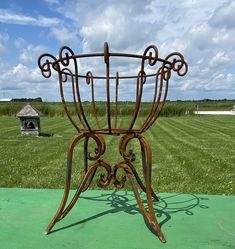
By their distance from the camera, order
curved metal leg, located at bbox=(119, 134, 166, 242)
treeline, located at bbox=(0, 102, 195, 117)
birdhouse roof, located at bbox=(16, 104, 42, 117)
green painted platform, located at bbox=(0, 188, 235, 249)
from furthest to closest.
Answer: treeline, located at bbox=(0, 102, 195, 117) < birdhouse roof, located at bbox=(16, 104, 42, 117) < curved metal leg, located at bbox=(119, 134, 166, 242) < green painted platform, located at bbox=(0, 188, 235, 249)

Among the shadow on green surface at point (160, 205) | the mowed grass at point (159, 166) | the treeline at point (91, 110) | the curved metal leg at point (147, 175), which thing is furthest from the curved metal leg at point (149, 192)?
the treeline at point (91, 110)

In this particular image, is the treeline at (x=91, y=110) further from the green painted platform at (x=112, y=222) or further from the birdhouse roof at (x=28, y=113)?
the green painted platform at (x=112, y=222)

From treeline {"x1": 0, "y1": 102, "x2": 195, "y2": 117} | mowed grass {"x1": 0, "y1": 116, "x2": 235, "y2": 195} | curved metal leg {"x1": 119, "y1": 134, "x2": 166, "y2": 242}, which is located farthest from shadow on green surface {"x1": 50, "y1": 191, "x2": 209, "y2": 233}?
treeline {"x1": 0, "y1": 102, "x2": 195, "y2": 117}

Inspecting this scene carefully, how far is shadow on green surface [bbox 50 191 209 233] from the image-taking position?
279 centimetres

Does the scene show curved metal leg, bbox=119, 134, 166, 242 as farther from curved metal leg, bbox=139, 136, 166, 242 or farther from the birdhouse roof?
the birdhouse roof

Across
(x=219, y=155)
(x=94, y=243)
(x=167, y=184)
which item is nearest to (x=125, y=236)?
(x=94, y=243)

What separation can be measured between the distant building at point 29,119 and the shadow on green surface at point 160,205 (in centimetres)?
966

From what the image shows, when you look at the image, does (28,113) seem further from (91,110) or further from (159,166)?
(91,110)

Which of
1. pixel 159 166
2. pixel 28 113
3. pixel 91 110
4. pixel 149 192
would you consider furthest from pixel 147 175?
pixel 91 110

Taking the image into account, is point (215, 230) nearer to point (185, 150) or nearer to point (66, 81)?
point (66, 81)

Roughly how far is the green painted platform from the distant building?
9.44 metres

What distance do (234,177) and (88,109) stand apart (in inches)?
861

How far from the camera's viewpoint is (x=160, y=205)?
10.2 ft

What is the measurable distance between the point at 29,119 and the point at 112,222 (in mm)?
10829
